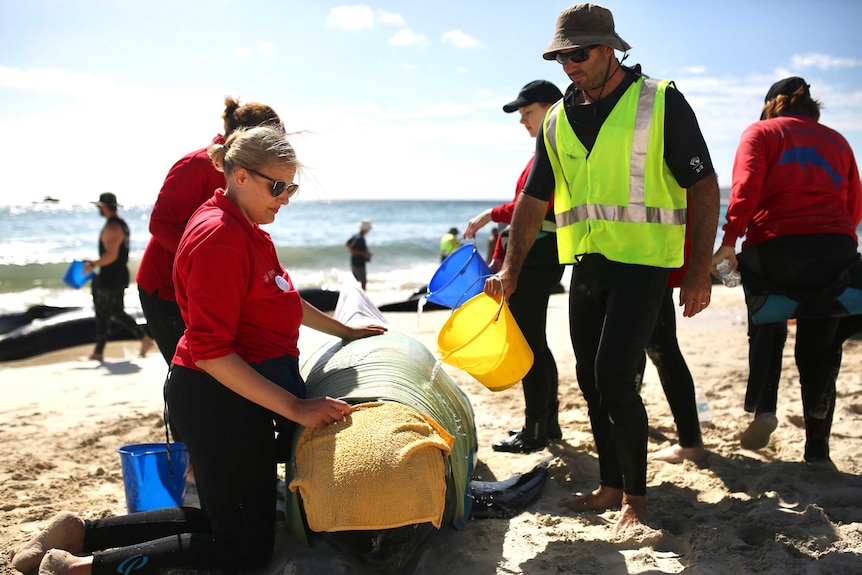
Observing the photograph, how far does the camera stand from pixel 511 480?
3656 millimetres

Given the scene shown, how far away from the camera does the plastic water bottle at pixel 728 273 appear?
157 inches

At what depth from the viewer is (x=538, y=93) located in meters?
4.26

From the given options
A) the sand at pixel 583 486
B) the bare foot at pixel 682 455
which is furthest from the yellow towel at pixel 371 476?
the bare foot at pixel 682 455

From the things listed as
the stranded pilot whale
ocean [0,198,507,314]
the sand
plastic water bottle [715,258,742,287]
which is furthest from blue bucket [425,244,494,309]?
ocean [0,198,507,314]

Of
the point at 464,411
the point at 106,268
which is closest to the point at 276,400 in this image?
the point at 464,411

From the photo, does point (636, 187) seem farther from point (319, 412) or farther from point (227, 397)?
point (227, 397)

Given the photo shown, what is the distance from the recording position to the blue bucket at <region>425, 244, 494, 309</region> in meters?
4.21

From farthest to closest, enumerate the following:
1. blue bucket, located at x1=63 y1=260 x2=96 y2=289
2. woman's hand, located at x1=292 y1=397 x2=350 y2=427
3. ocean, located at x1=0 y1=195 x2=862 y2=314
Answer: ocean, located at x1=0 y1=195 x2=862 y2=314 < blue bucket, located at x1=63 y1=260 x2=96 y2=289 < woman's hand, located at x1=292 y1=397 x2=350 y2=427

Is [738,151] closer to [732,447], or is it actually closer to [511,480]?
[732,447]

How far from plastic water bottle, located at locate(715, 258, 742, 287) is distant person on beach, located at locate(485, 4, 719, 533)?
92cm

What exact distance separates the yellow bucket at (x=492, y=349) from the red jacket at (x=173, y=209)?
132cm

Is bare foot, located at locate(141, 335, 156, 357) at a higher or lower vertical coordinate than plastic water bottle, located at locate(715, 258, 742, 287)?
lower

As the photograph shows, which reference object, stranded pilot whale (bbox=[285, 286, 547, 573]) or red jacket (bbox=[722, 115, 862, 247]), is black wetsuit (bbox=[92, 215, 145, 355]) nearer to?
stranded pilot whale (bbox=[285, 286, 547, 573])

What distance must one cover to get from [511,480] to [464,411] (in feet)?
1.42
